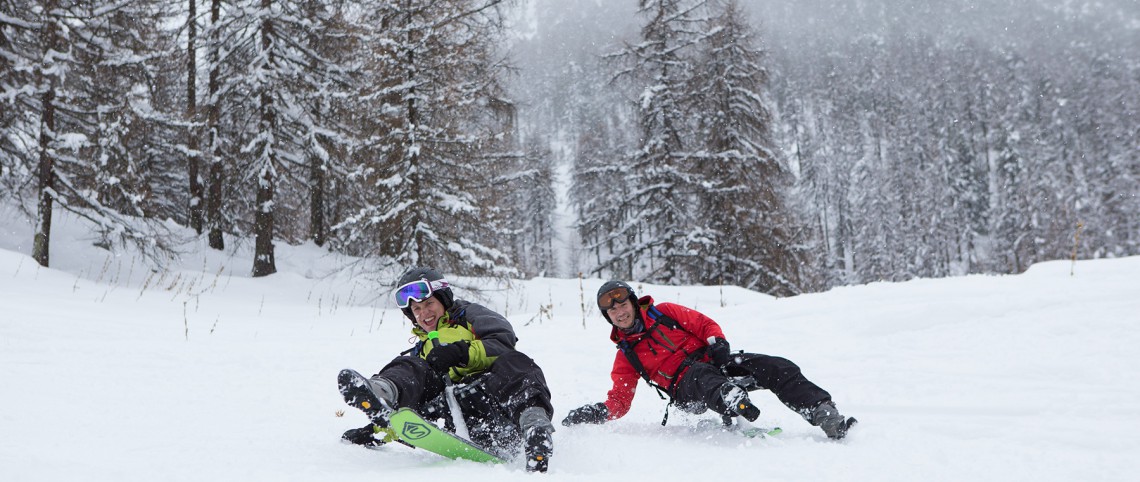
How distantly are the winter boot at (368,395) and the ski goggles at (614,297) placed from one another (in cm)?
160

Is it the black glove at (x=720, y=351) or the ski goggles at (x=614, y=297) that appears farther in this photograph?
the ski goggles at (x=614, y=297)

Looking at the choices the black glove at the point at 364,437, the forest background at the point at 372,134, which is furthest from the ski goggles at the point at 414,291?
the forest background at the point at 372,134

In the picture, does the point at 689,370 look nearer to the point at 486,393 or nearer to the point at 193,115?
the point at 486,393

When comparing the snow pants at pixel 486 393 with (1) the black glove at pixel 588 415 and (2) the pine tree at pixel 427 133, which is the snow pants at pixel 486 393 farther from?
(2) the pine tree at pixel 427 133

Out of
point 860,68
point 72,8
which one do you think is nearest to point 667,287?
point 72,8

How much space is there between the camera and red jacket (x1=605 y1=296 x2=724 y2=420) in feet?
13.3

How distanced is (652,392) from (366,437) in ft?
8.59

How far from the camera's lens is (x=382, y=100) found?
12289mm

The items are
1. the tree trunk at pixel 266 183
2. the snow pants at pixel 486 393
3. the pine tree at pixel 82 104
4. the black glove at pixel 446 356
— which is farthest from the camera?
the tree trunk at pixel 266 183

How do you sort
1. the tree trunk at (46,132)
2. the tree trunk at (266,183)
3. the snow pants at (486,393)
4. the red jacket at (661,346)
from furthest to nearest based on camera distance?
the tree trunk at (266,183) < the tree trunk at (46,132) < the red jacket at (661,346) < the snow pants at (486,393)

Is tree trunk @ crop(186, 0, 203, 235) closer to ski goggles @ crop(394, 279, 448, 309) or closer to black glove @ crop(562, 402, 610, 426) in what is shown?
ski goggles @ crop(394, 279, 448, 309)

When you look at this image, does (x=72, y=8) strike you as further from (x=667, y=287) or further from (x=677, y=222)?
(x=677, y=222)

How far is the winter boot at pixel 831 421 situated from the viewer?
3232 mm

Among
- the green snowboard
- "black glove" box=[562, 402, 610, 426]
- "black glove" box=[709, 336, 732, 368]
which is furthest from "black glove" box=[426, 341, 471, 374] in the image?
"black glove" box=[709, 336, 732, 368]
